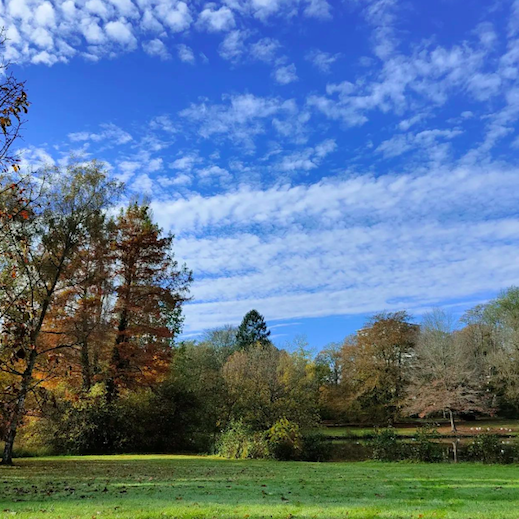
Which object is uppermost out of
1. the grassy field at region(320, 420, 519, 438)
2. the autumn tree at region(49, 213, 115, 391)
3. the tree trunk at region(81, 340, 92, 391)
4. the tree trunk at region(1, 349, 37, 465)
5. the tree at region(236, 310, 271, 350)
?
the tree at region(236, 310, 271, 350)

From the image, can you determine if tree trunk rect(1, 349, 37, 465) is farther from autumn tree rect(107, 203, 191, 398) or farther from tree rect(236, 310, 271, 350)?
tree rect(236, 310, 271, 350)

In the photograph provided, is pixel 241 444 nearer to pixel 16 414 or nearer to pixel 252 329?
pixel 16 414

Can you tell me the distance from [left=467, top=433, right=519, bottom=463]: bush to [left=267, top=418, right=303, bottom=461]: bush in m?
6.92

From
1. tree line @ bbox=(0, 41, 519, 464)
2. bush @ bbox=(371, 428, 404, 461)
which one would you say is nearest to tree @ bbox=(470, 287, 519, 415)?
tree line @ bbox=(0, 41, 519, 464)

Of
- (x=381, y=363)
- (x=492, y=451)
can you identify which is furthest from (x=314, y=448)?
(x=381, y=363)

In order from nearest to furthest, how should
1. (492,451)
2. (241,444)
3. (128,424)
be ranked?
(492,451) < (241,444) < (128,424)

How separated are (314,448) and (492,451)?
7.09 m

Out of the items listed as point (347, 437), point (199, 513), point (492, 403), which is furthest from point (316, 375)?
point (199, 513)

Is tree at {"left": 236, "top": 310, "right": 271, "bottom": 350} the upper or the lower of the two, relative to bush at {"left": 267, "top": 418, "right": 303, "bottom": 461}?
upper

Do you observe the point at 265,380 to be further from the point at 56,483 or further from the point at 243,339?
the point at 243,339

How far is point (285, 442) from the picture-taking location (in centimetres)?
1903

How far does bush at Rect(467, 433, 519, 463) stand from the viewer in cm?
1666

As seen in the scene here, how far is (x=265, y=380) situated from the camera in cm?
2305

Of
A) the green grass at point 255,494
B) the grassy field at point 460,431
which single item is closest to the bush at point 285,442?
the green grass at point 255,494
